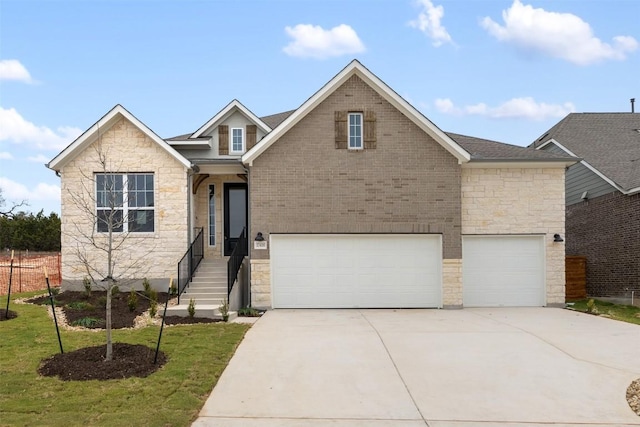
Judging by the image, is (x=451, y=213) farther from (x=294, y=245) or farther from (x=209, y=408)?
(x=209, y=408)

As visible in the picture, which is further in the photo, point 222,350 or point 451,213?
point 451,213

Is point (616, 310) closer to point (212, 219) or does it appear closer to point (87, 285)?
point (212, 219)

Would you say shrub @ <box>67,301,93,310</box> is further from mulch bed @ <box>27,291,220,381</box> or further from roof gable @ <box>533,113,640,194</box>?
roof gable @ <box>533,113,640,194</box>

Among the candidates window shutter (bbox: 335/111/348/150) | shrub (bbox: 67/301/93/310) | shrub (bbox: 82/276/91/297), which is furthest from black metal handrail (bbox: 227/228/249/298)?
shrub (bbox: 82/276/91/297)

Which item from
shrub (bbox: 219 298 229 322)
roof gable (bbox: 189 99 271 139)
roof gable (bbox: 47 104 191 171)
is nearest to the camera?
shrub (bbox: 219 298 229 322)

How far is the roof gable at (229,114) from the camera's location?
18.2 m

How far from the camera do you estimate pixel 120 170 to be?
1518 cm

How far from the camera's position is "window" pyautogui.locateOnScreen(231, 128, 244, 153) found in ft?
60.9

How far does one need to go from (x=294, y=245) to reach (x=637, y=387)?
30.5ft

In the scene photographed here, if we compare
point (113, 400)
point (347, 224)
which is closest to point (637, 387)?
point (113, 400)

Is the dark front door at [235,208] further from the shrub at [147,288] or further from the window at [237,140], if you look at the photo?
the shrub at [147,288]

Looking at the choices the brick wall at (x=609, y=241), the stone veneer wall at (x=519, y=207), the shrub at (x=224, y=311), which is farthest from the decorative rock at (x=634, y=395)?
the brick wall at (x=609, y=241)

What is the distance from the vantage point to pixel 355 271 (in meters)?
14.5

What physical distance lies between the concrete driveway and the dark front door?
5728 mm
